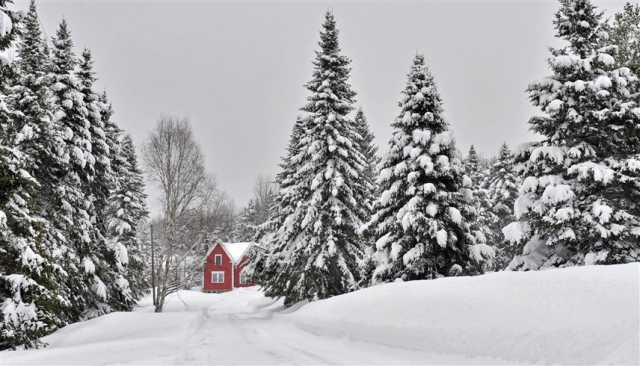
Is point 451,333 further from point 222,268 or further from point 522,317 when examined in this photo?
point 222,268

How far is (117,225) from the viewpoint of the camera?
99.7 ft

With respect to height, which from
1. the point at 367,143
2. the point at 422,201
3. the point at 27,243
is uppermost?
the point at 367,143

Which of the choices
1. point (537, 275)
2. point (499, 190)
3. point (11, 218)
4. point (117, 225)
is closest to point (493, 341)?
point (537, 275)

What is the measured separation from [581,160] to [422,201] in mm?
5567

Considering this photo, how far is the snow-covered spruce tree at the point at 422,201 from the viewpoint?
1759cm

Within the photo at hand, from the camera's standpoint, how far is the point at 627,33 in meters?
18.0

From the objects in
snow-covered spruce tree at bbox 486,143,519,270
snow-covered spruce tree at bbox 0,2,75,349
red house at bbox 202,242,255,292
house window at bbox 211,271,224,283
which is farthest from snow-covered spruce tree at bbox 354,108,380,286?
house window at bbox 211,271,224,283

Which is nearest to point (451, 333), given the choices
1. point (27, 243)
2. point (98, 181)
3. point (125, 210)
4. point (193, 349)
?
point (193, 349)

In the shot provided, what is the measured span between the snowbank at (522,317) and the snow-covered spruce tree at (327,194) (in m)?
Answer: 10.5

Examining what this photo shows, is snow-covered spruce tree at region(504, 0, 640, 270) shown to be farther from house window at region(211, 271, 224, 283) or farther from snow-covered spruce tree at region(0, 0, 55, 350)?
house window at region(211, 271, 224, 283)

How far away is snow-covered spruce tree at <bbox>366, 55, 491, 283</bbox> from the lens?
57.7ft

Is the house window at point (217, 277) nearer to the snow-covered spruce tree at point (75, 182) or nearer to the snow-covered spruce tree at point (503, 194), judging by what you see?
the snow-covered spruce tree at point (503, 194)

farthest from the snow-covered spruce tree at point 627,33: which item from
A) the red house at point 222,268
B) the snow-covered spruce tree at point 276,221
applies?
the red house at point 222,268

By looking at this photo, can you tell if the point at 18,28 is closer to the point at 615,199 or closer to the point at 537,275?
the point at 537,275
